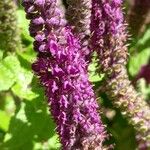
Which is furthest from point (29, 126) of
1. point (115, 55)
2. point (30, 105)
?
point (115, 55)

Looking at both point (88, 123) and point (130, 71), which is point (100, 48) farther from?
point (130, 71)

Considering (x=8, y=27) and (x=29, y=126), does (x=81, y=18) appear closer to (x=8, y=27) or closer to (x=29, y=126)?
(x=8, y=27)

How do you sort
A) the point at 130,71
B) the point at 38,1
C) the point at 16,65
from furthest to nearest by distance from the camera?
the point at 130,71 → the point at 16,65 → the point at 38,1

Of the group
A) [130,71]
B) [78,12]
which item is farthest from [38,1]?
[130,71]

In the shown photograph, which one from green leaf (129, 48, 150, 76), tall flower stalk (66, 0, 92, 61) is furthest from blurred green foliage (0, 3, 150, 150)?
tall flower stalk (66, 0, 92, 61)

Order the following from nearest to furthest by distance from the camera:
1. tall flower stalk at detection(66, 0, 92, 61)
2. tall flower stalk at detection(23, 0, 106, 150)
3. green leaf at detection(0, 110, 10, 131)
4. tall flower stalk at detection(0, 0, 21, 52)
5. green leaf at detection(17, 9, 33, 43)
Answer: tall flower stalk at detection(23, 0, 106, 150), tall flower stalk at detection(66, 0, 92, 61), tall flower stalk at detection(0, 0, 21, 52), green leaf at detection(17, 9, 33, 43), green leaf at detection(0, 110, 10, 131)

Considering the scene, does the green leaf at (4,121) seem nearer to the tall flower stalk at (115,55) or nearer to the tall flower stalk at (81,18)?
the tall flower stalk at (115,55)

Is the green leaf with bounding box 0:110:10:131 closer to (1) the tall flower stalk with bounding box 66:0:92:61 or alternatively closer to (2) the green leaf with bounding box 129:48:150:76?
(2) the green leaf with bounding box 129:48:150:76
